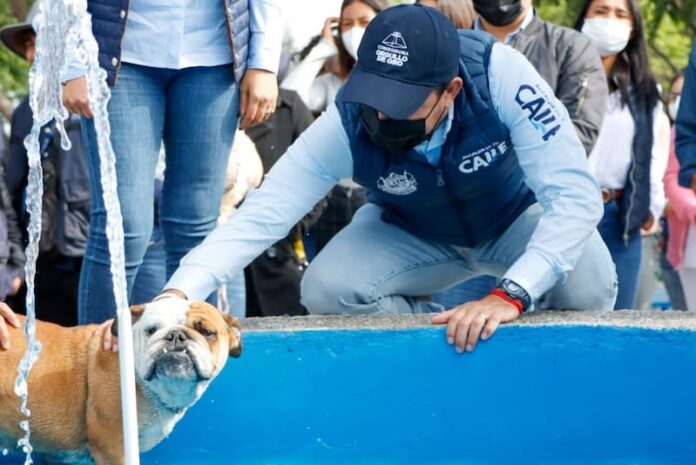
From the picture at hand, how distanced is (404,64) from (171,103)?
0.84m

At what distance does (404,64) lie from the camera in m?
4.28

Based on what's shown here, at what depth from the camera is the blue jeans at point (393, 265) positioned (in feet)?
15.7

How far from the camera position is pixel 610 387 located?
4.30 m

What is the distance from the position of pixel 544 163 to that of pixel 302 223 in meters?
2.48

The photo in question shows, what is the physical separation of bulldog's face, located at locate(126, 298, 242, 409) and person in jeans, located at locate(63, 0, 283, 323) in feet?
2.45

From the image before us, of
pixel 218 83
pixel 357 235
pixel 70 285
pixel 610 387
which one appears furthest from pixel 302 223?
pixel 610 387

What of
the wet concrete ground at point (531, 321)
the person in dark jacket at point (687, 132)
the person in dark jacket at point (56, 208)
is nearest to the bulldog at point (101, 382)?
the wet concrete ground at point (531, 321)

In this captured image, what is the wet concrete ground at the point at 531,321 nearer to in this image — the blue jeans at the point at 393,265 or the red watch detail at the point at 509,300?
the red watch detail at the point at 509,300

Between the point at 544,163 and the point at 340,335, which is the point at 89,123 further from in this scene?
the point at 544,163

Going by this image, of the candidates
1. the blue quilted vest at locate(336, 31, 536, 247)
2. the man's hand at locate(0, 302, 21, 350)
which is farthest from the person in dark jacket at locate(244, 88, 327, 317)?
the man's hand at locate(0, 302, 21, 350)

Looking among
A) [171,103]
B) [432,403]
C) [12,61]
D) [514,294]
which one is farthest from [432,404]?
[12,61]

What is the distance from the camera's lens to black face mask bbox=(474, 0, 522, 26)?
6036mm

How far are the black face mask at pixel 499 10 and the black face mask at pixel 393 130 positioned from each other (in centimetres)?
179

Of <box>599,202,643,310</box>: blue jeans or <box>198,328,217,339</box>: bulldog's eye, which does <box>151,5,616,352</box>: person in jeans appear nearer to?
<box>198,328,217,339</box>: bulldog's eye
